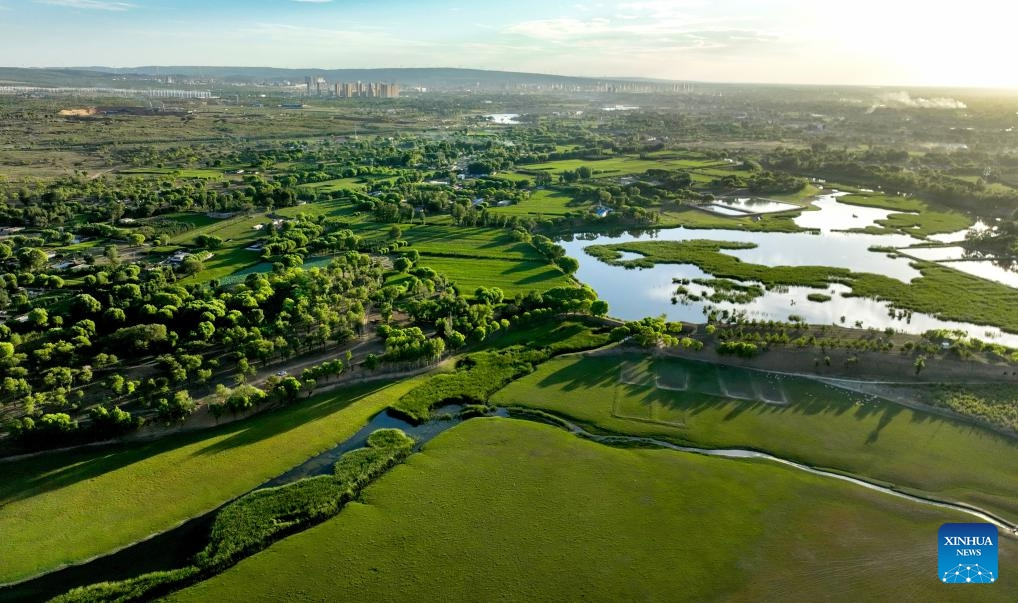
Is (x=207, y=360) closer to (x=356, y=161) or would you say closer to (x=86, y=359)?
(x=86, y=359)

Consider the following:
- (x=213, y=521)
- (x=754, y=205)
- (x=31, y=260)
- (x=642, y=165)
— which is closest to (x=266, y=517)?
(x=213, y=521)

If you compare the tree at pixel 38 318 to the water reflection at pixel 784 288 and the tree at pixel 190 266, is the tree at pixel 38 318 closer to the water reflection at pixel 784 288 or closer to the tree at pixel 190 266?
the tree at pixel 190 266


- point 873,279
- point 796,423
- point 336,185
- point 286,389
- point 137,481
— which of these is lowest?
point 137,481

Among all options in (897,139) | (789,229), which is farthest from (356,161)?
(897,139)

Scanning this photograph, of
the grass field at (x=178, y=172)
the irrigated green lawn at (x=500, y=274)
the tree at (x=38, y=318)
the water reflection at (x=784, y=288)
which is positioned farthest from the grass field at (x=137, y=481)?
the grass field at (x=178, y=172)

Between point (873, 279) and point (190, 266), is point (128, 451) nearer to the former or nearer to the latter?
point (190, 266)

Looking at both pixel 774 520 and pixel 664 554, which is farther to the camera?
pixel 774 520
